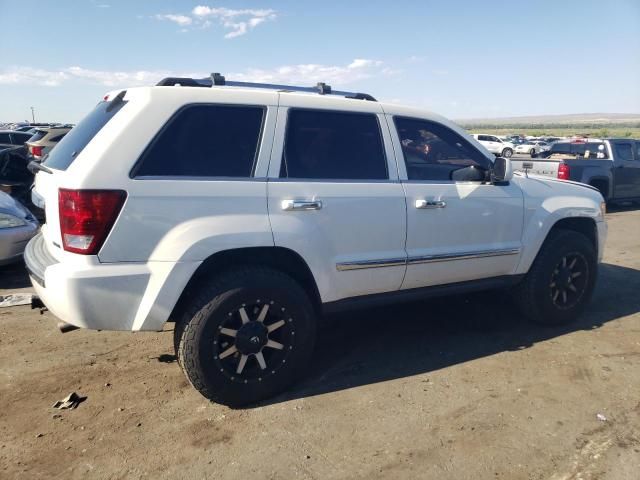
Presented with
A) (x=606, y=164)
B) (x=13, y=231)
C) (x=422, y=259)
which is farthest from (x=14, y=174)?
(x=606, y=164)

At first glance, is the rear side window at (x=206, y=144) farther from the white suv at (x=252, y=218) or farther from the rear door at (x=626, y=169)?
the rear door at (x=626, y=169)

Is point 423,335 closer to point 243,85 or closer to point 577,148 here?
point 243,85

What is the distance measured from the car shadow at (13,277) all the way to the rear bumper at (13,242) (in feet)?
0.83

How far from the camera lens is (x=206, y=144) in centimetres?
311

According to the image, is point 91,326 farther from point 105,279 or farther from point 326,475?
point 326,475

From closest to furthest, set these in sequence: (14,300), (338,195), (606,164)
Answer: (338,195) < (14,300) < (606,164)

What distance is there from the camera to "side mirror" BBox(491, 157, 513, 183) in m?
3.91

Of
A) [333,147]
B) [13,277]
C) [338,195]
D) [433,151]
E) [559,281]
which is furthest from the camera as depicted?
[13,277]

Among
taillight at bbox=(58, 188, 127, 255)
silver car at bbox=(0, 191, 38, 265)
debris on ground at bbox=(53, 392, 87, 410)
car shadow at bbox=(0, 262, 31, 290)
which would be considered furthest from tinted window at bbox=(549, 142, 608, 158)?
debris on ground at bbox=(53, 392, 87, 410)

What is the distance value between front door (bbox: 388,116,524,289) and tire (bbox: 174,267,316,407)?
3.24 feet

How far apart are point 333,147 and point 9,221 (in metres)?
4.55

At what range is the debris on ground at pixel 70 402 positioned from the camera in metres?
3.21

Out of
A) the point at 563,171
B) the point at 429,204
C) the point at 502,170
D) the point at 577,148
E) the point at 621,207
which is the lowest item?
the point at 621,207

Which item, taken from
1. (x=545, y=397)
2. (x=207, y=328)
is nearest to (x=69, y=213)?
(x=207, y=328)
